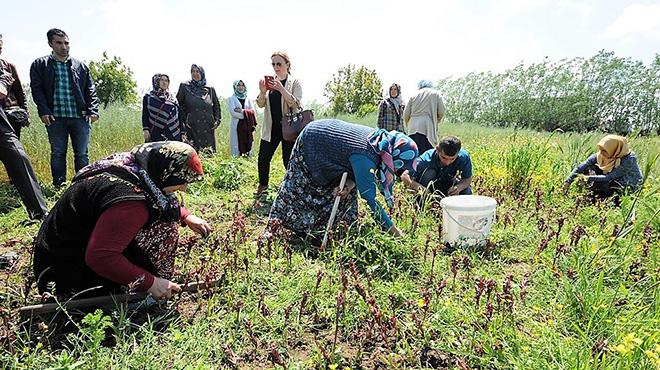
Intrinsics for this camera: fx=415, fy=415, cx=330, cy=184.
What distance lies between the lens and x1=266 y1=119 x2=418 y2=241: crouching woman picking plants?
98.2 inches

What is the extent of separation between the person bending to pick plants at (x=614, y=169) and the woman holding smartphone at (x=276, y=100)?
2634 millimetres

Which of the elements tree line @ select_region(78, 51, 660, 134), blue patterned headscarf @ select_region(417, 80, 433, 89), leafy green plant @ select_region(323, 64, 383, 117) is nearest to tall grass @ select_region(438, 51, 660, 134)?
tree line @ select_region(78, 51, 660, 134)

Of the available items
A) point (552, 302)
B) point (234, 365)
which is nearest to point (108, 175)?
point (234, 365)

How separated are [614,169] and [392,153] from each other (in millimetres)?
2501

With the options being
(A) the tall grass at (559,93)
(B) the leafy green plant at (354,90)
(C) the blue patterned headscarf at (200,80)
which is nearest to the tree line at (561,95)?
(A) the tall grass at (559,93)

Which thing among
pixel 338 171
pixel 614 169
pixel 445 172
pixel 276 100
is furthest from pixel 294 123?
pixel 614 169

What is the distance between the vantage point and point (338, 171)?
8.86 ft

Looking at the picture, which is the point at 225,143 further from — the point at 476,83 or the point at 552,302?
the point at 476,83

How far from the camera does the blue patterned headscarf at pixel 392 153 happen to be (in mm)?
2467

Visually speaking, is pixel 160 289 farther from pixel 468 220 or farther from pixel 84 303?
pixel 468 220

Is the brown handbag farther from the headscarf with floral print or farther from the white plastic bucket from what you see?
the headscarf with floral print

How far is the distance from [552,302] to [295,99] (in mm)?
2708

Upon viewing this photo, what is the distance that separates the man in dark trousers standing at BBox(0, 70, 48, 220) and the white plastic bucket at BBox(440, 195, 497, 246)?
291 cm

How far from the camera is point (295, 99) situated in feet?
12.6
